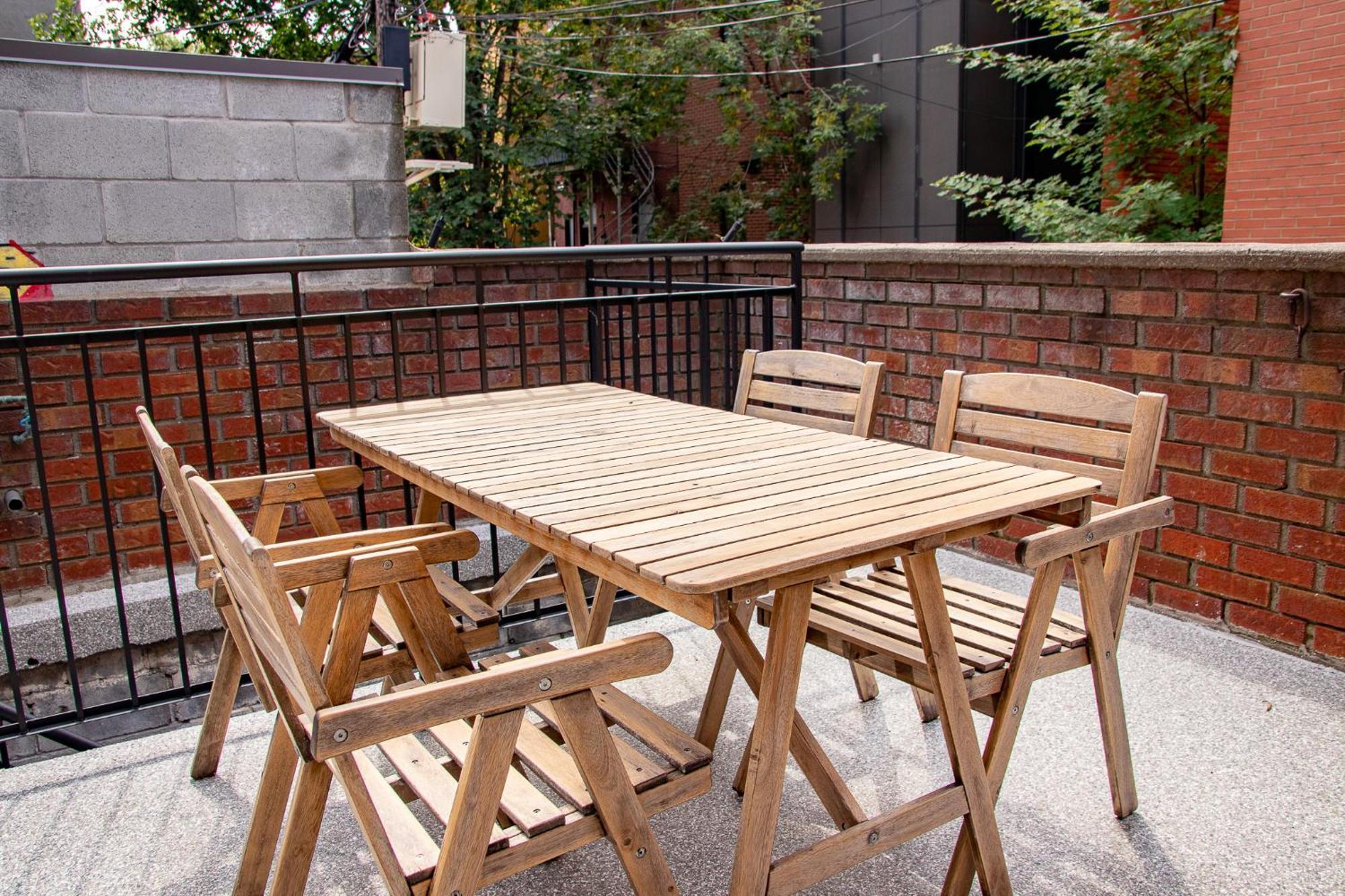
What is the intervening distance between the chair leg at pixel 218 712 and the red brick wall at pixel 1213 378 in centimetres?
270

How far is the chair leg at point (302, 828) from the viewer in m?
1.71

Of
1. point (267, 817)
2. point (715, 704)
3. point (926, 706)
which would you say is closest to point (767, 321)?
point (926, 706)

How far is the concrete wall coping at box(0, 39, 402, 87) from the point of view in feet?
A: 13.8

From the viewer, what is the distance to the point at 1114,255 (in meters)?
3.47

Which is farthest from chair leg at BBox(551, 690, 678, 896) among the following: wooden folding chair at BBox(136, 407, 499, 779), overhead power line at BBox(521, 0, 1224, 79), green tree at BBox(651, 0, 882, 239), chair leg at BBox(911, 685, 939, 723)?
green tree at BBox(651, 0, 882, 239)

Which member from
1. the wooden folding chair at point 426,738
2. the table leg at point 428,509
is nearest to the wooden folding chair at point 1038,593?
the wooden folding chair at point 426,738

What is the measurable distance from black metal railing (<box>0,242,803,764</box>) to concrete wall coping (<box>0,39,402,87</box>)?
0.89 metres

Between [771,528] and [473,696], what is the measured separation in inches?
21.0

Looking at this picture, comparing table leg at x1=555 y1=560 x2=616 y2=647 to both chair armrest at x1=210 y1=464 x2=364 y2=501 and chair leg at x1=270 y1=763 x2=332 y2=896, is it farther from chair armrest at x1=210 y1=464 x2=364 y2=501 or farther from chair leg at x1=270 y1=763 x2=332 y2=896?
chair leg at x1=270 y1=763 x2=332 y2=896

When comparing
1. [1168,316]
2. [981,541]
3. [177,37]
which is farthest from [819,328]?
[177,37]

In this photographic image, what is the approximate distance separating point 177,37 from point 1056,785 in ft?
57.9

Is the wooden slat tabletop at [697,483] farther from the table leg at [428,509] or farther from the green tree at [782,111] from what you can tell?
the green tree at [782,111]

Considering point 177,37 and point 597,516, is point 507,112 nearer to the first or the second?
point 177,37

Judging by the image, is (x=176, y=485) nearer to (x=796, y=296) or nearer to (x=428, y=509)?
(x=428, y=509)
